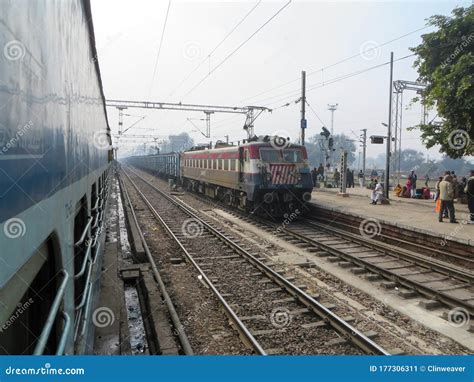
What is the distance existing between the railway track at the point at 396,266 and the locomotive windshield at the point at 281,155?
3.07 metres

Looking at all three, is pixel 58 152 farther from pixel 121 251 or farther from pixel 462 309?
pixel 121 251

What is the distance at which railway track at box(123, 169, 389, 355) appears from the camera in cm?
516

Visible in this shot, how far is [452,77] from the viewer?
1379 centimetres

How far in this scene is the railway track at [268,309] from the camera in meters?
5.16

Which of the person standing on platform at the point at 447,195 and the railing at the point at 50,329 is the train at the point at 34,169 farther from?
the person standing on platform at the point at 447,195

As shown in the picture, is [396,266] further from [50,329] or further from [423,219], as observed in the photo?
[50,329]

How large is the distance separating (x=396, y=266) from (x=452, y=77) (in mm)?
8761

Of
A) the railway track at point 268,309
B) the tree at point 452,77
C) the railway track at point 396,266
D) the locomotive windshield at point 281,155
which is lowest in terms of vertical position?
the railway track at point 268,309

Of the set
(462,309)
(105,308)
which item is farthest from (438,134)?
(105,308)

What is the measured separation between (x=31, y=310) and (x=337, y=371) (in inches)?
65.9

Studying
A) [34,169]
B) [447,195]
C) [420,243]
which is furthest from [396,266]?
[34,169]

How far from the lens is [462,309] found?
6.32 metres

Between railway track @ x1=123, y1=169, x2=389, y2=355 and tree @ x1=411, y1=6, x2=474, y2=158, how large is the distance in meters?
9.94

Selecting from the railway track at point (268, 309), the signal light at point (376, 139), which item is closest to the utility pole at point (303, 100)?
the signal light at point (376, 139)
